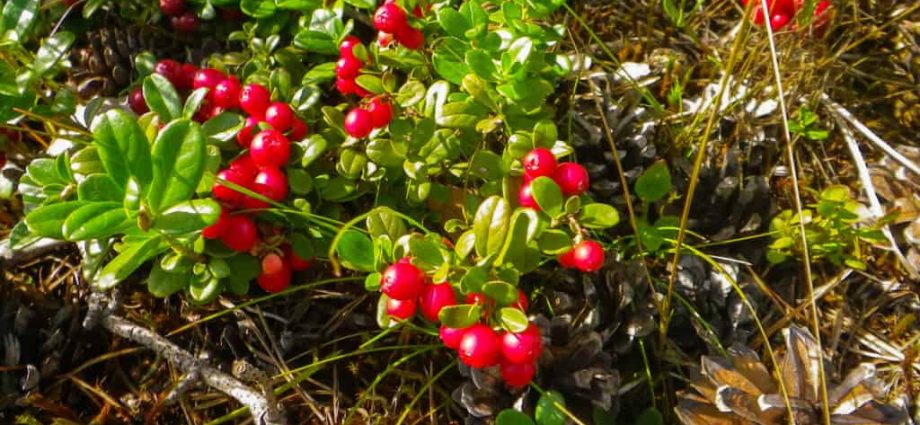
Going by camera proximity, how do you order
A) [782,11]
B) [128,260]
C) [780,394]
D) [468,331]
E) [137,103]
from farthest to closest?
[782,11] < [137,103] < [780,394] < [128,260] < [468,331]

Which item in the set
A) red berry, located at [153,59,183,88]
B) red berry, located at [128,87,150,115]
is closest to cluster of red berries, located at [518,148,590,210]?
red berry, located at [153,59,183,88]

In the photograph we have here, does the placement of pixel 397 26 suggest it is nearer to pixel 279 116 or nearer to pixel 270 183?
pixel 279 116

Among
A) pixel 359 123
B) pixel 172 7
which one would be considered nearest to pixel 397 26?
pixel 359 123

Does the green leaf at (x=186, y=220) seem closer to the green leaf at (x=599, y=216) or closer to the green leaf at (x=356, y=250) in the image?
the green leaf at (x=356, y=250)

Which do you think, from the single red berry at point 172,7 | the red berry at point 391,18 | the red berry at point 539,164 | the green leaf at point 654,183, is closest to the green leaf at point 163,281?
the red berry at point 391,18

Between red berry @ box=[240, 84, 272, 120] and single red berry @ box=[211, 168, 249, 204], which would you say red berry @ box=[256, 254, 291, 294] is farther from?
red berry @ box=[240, 84, 272, 120]
